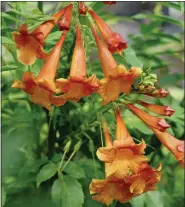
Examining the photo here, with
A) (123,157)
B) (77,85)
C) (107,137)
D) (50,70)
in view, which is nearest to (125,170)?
(123,157)

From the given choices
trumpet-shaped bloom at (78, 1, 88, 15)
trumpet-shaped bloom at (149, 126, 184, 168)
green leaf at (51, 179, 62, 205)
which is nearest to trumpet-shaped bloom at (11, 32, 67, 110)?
trumpet-shaped bloom at (78, 1, 88, 15)

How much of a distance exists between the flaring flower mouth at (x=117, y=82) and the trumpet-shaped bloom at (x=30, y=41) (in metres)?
0.27

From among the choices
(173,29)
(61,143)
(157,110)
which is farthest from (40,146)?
(173,29)

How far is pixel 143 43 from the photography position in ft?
9.82

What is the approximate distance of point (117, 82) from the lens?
75.8 inches

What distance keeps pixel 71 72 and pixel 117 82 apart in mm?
179

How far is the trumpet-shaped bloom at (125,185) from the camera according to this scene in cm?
193

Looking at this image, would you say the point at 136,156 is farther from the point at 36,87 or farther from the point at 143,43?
the point at 143,43

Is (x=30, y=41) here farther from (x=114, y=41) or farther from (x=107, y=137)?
(x=107, y=137)

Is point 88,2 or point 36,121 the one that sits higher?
point 88,2

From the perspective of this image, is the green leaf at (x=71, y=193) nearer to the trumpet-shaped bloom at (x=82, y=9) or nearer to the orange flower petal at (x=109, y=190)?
the orange flower petal at (x=109, y=190)

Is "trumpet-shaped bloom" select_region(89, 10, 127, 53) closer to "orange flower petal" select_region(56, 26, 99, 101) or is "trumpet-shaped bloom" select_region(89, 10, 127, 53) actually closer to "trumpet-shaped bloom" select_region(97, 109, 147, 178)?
"orange flower petal" select_region(56, 26, 99, 101)

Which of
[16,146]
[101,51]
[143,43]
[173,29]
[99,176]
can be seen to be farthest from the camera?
[173,29]

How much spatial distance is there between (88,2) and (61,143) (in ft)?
2.26
